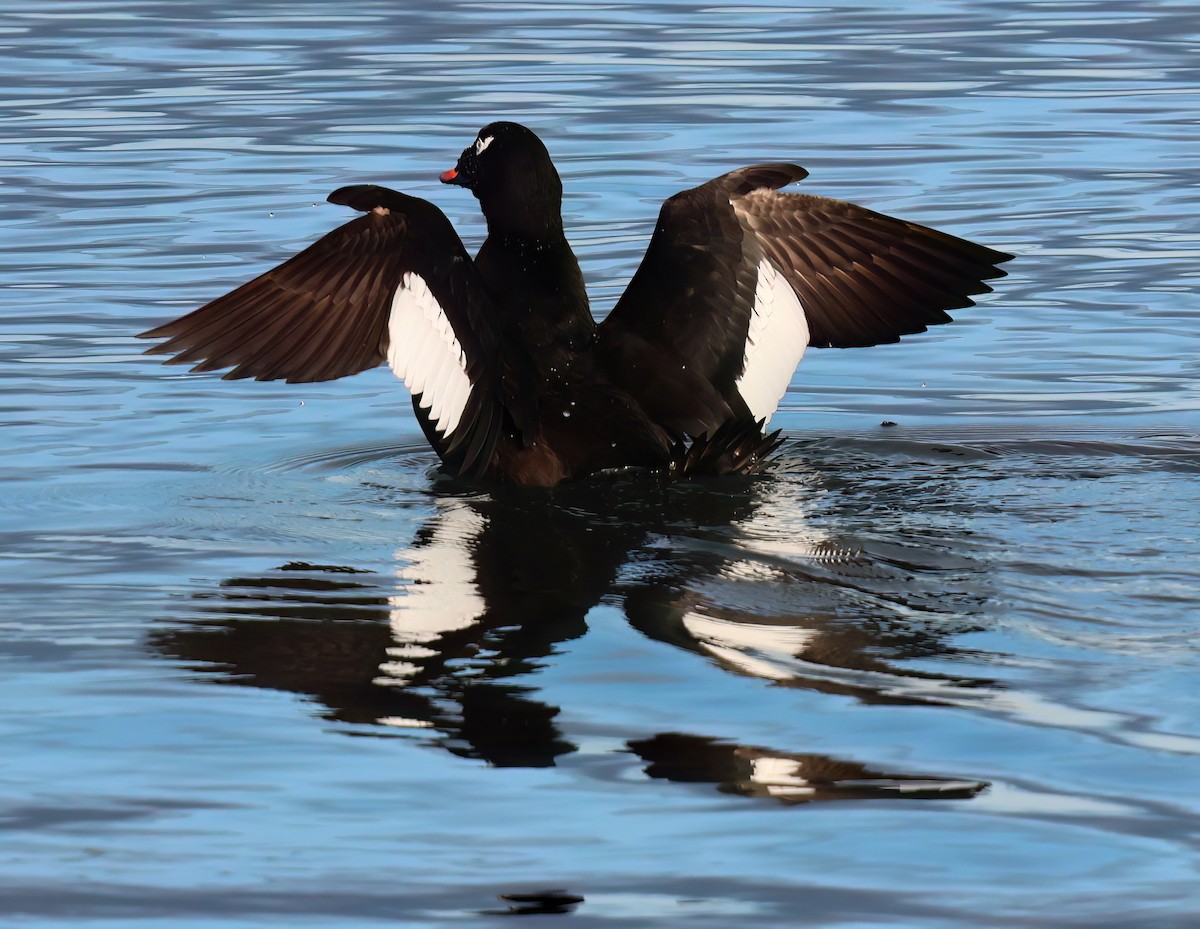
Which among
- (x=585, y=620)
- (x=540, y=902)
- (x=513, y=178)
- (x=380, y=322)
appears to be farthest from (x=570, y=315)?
(x=540, y=902)

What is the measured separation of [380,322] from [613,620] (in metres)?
2.05

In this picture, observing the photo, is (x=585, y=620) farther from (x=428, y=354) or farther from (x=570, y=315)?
(x=570, y=315)

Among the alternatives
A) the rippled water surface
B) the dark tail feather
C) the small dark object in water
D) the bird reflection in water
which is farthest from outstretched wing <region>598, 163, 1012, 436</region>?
the small dark object in water

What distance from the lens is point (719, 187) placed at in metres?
7.75

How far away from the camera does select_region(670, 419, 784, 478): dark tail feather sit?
289 inches

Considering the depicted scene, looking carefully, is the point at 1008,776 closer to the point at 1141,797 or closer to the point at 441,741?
the point at 1141,797

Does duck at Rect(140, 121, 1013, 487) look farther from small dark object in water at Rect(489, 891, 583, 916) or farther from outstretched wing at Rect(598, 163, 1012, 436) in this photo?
small dark object in water at Rect(489, 891, 583, 916)

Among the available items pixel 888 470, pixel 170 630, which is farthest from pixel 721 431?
pixel 170 630

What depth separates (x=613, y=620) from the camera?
18.7 feet

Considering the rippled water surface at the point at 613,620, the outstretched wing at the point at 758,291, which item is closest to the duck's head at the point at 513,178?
the outstretched wing at the point at 758,291

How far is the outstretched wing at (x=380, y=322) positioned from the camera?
7.16 metres

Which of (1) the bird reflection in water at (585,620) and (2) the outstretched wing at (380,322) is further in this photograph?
(2) the outstretched wing at (380,322)

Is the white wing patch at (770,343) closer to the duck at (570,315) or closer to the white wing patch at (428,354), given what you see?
the duck at (570,315)

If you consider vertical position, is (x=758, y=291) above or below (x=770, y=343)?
above
